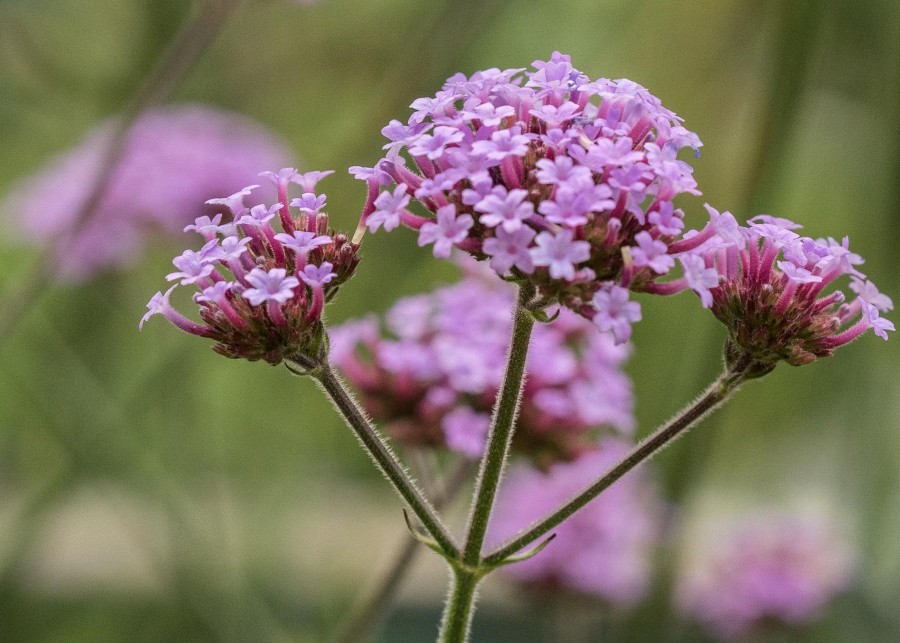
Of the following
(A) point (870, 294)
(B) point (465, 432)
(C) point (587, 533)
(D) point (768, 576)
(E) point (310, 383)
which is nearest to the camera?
(A) point (870, 294)

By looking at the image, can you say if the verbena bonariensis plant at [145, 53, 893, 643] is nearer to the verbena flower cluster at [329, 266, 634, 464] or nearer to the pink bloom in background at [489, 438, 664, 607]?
the verbena flower cluster at [329, 266, 634, 464]

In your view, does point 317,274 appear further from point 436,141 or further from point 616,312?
point 616,312

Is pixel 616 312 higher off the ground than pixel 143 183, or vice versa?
pixel 143 183

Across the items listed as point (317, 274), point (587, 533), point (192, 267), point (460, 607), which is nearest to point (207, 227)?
point (192, 267)

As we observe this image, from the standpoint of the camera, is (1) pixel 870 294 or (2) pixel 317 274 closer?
(2) pixel 317 274

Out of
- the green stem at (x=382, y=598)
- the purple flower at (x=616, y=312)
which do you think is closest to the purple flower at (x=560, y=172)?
the purple flower at (x=616, y=312)
